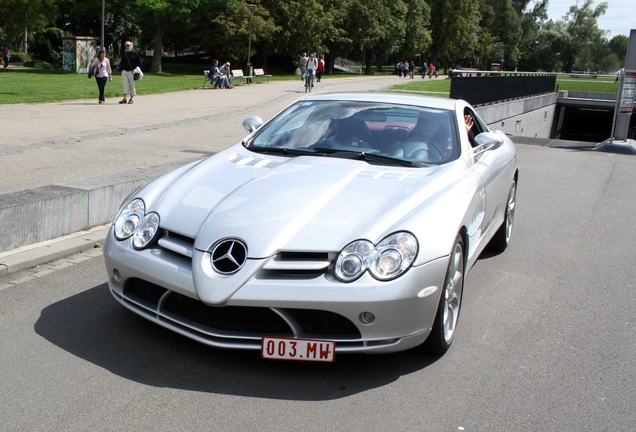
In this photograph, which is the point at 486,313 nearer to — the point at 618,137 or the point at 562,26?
the point at 618,137

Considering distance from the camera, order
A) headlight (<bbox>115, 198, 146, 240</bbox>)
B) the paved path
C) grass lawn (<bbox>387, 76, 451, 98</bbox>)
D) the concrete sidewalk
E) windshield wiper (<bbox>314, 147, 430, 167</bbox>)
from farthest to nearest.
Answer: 1. grass lawn (<bbox>387, 76, 451, 98</bbox>)
2. the paved path
3. the concrete sidewalk
4. windshield wiper (<bbox>314, 147, 430, 167</bbox>)
5. headlight (<bbox>115, 198, 146, 240</bbox>)

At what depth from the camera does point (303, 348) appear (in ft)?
13.1

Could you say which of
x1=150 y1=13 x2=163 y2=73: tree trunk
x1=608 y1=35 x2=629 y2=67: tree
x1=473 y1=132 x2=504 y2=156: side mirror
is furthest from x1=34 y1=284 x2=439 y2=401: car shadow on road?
x1=608 y1=35 x2=629 y2=67: tree

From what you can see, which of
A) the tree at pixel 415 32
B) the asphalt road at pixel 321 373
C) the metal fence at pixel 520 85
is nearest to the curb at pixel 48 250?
the asphalt road at pixel 321 373

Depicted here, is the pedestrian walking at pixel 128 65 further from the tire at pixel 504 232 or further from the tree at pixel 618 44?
the tree at pixel 618 44

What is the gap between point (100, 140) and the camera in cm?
1359

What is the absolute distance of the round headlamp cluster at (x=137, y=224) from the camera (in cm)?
442

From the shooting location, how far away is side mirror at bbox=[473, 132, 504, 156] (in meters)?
5.74

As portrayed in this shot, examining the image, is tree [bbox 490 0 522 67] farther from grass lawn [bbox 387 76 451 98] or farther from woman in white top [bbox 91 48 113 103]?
woman in white top [bbox 91 48 113 103]

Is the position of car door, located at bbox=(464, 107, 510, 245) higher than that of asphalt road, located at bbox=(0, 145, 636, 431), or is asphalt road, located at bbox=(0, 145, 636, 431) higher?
car door, located at bbox=(464, 107, 510, 245)

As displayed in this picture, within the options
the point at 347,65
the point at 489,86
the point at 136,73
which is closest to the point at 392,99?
the point at 136,73

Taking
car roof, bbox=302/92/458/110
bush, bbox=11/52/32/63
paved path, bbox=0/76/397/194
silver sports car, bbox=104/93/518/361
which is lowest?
bush, bbox=11/52/32/63

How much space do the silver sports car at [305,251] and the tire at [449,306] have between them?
0.01 meters

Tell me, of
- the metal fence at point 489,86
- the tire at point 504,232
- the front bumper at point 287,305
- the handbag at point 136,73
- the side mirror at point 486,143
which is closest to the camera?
the front bumper at point 287,305
